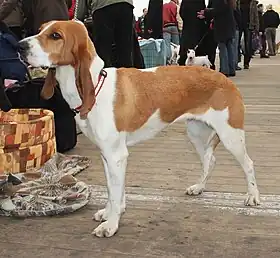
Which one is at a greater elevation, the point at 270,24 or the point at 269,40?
the point at 270,24

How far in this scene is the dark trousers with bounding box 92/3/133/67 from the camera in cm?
598

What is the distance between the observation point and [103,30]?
607 cm

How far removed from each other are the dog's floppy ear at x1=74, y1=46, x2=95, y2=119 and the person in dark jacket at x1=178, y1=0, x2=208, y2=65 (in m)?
8.05

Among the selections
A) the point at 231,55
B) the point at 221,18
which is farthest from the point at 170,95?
the point at 231,55

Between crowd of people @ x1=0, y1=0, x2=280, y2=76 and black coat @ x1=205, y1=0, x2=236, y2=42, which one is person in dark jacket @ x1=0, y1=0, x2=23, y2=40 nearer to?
crowd of people @ x1=0, y1=0, x2=280, y2=76

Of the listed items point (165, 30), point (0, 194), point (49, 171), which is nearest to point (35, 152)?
point (49, 171)

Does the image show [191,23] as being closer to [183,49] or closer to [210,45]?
[183,49]

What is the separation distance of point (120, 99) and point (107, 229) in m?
0.75

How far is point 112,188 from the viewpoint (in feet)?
10.7

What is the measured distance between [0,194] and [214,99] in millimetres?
1562

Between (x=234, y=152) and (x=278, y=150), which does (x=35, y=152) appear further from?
(x=278, y=150)

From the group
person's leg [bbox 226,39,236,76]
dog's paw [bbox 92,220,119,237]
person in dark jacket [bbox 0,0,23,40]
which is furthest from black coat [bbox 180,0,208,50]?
dog's paw [bbox 92,220,119,237]

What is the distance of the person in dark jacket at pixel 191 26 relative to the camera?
10.8 meters

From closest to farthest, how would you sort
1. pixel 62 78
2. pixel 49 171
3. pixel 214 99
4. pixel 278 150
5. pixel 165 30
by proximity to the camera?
pixel 62 78 → pixel 214 99 → pixel 49 171 → pixel 278 150 → pixel 165 30
